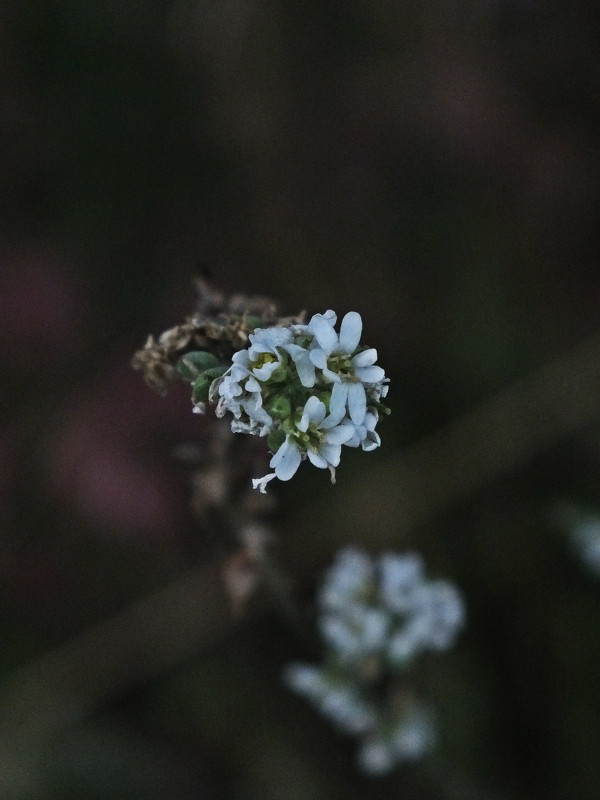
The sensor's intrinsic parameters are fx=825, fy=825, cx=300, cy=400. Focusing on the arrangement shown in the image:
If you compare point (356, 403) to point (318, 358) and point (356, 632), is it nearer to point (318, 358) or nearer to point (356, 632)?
point (318, 358)

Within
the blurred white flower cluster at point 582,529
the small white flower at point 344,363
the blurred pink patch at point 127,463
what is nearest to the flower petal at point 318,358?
the small white flower at point 344,363

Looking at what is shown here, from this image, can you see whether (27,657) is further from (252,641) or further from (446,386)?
(446,386)

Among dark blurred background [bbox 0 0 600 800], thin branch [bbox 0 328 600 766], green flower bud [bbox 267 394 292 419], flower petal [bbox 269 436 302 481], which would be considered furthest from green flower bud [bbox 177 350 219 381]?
thin branch [bbox 0 328 600 766]

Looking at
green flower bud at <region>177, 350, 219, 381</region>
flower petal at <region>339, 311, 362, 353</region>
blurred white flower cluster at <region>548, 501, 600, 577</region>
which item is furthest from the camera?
blurred white flower cluster at <region>548, 501, 600, 577</region>

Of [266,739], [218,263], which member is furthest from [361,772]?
[218,263]

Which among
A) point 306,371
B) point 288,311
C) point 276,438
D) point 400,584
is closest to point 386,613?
point 400,584

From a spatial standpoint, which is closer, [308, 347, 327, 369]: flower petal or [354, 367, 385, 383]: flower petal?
[308, 347, 327, 369]: flower petal

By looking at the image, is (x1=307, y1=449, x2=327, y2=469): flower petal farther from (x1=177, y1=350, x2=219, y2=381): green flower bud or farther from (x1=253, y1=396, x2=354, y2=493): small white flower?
(x1=177, y1=350, x2=219, y2=381): green flower bud
